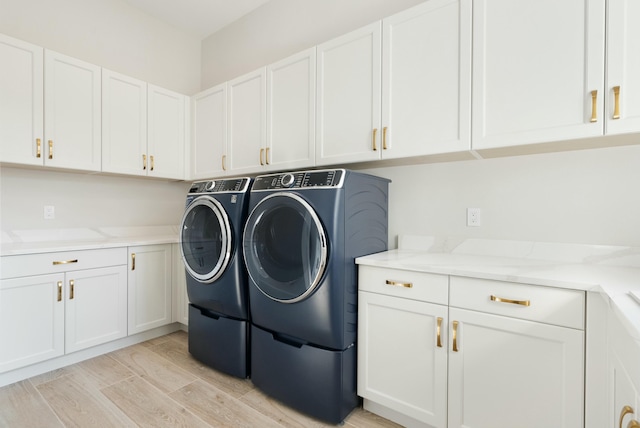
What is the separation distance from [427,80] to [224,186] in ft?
4.60

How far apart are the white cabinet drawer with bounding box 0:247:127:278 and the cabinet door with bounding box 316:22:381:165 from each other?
1740 mm

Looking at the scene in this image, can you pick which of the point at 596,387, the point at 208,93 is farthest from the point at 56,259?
the point at 596,387

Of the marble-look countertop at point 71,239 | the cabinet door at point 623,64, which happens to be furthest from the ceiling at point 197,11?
the cabinet door at point 623,64

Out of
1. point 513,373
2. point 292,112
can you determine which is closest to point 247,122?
point 292,112

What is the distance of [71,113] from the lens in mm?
2344

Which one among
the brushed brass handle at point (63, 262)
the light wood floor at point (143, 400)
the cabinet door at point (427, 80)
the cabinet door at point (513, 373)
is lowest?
the light wood floor at point (143, 400)

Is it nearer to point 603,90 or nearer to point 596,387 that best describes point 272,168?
point 603,90

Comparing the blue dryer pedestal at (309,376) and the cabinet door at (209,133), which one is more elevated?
the cabinet door at (209,133)

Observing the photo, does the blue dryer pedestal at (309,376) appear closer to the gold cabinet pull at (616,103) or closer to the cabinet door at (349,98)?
the cabinet door at (349,98)

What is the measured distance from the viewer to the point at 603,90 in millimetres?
1251

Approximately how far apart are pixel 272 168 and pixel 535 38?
168cm

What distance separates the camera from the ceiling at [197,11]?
9.53 feet

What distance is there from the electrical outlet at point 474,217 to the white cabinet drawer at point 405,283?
0.58 m

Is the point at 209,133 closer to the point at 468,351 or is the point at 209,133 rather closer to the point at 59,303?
the point at 59,303
